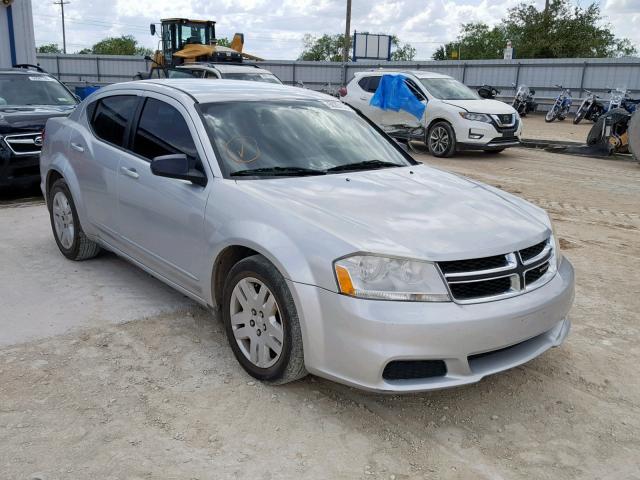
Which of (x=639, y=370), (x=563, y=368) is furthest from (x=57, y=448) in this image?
(x=639, y=370)

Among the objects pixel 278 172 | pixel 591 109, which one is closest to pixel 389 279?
pixel 278 172

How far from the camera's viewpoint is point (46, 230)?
6637 mm

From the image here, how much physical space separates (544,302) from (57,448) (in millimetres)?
2479

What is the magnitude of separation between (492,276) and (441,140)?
1050cm

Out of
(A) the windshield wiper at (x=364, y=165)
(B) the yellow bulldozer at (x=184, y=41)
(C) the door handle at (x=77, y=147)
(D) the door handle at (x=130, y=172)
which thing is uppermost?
(B) the yellow bulldozer at (x=184, y=41)

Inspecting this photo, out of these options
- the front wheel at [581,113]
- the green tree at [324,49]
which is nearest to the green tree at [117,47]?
the green tree at [324,49]

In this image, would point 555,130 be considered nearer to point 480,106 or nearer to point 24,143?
point 480,106

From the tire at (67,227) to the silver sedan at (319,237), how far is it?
414 millimetres

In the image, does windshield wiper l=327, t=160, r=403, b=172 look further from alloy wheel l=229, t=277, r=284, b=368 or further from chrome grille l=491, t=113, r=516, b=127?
chrome grille l=491, t=113, r=516, b=127

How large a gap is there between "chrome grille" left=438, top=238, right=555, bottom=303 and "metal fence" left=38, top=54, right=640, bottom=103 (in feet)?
77.5

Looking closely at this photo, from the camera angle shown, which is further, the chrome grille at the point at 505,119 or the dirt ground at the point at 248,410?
the chrome grille at the point at 505,119

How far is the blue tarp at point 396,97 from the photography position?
13.5 meters

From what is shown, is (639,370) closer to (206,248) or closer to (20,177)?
(206,248)

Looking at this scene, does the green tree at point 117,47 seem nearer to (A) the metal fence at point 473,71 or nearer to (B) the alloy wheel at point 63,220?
(A) the metal fence at point 473,71
